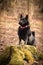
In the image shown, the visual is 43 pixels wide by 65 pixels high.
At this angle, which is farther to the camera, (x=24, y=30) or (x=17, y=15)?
(x=17, y=15)

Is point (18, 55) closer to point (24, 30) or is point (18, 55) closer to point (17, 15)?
point (24, 30)

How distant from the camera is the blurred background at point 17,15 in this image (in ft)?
27.1

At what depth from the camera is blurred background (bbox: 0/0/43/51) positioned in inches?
325

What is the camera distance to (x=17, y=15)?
9.59 m

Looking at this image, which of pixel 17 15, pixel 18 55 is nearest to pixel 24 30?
pixel 18 55

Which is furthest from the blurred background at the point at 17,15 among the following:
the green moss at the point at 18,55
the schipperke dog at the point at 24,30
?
the green moss at the point at 18,55

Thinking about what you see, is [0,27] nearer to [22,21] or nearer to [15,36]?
[15,36]

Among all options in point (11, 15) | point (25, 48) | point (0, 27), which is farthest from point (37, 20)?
point (25, 48)

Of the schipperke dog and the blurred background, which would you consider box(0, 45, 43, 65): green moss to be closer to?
the schipperke dog

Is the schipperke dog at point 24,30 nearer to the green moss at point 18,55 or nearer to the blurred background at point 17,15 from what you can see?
the green moss at point 18,55

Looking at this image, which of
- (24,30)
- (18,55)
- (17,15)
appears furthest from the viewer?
(17,15)

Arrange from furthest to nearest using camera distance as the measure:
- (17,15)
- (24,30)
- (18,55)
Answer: (17,15) < (24,30) < (18,55)

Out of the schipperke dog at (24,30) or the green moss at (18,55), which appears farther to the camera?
the schipperke dog at (24,30)

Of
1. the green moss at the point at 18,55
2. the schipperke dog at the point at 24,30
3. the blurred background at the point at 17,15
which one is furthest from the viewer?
the blurred background at the point at 17,15
